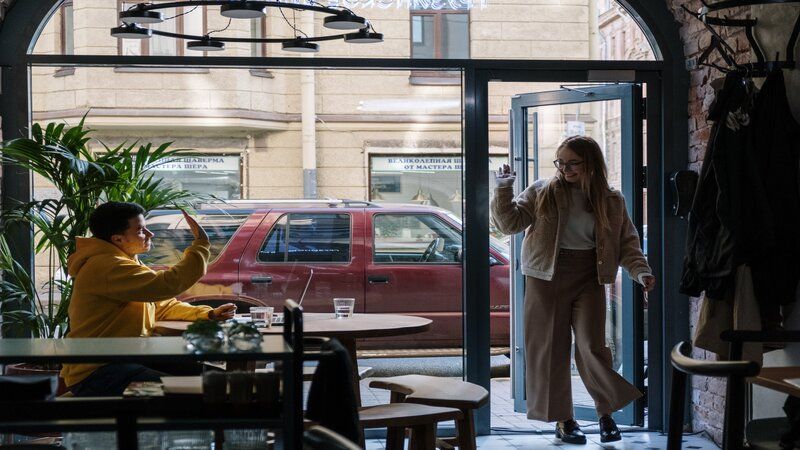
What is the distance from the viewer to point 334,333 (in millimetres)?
4160

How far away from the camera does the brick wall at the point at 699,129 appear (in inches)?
213

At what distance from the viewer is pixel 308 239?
18.5 ft

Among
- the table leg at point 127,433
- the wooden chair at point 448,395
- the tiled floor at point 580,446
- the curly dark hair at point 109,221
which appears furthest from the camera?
the tiled floor at point 580,446

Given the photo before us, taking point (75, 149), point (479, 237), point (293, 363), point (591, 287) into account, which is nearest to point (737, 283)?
point (591, 287)

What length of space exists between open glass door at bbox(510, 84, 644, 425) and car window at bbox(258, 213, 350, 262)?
0.89 m

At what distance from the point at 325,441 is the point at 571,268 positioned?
3.23 metres

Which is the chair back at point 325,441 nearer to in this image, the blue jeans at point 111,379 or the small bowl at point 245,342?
the small bowl at point 245,342

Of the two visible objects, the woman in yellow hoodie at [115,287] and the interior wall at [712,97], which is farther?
the interior wall at [712,97]

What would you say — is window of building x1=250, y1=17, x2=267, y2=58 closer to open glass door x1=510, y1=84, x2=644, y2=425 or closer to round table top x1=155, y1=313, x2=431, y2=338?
open glass door x1=510, y1=84, x2=644, y2=425

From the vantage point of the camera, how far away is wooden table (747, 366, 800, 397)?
9.22 feet

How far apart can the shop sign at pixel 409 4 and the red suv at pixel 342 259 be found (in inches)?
38.6

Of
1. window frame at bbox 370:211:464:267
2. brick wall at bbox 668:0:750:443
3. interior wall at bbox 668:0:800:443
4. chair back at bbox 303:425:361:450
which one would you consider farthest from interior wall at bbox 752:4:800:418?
chair back at bbox 303:425:361:450

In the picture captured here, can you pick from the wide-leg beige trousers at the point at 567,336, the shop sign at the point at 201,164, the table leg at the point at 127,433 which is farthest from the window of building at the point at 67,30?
the table leg at the point at 127,433

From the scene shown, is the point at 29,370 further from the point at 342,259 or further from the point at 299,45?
the point at 299,45
